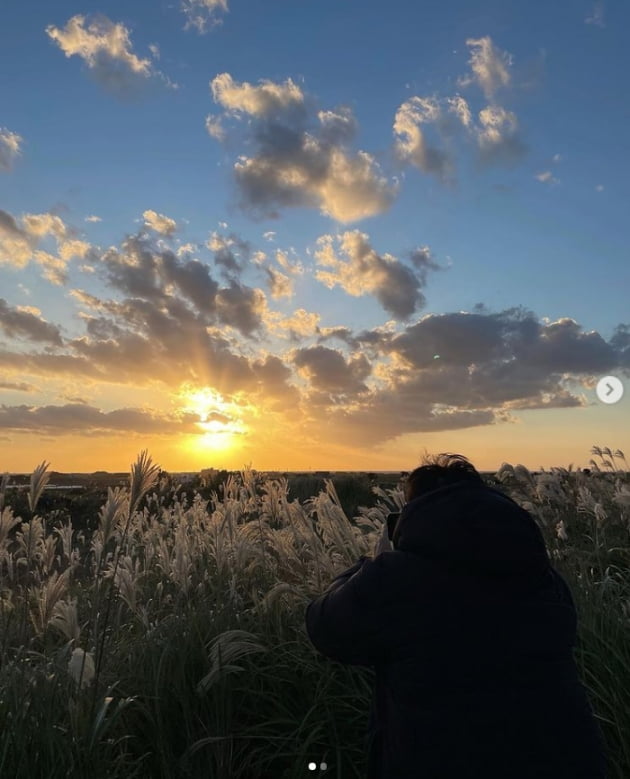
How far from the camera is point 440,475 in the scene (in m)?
2.54

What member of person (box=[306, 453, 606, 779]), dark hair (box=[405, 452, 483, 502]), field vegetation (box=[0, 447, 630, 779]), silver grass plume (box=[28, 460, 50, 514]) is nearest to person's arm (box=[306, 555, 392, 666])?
person (box=[306, 453, 606, 779])

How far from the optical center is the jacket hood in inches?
85.3

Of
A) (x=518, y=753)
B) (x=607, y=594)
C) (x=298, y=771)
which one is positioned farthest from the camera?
(x=607, y=594)

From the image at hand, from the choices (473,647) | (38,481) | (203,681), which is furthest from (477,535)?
(38,481)

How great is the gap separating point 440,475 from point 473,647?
0.64m

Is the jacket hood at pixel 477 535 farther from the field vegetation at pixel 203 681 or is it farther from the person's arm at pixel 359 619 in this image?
the field vegetation at pixel 203 681

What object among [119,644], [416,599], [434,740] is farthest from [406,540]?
[119,644]

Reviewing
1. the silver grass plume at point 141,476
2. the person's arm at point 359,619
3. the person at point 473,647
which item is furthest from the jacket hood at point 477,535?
the silver grass plume at point 141,476

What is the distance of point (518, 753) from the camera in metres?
2.11

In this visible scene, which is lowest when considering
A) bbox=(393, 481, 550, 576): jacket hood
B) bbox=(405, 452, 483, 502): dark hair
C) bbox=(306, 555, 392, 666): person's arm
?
bbox=(306, 555, 392, 666): person's arm

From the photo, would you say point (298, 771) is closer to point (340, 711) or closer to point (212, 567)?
point (340, 711)

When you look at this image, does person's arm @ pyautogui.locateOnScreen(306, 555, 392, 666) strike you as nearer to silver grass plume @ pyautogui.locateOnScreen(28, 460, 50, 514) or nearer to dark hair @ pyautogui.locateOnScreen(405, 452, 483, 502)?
dark hair @ pyautogui.locateOnScreen(405, 452, 483, 502)

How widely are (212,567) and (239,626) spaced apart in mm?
1545

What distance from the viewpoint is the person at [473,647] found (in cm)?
212
